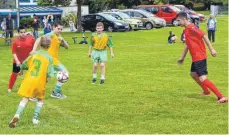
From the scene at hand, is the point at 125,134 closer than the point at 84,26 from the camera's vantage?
Yes

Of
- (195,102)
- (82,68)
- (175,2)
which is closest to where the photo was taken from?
(195,102)

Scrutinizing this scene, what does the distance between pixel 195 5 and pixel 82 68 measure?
255 ft

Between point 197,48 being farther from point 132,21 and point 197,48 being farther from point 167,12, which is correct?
point 167,12

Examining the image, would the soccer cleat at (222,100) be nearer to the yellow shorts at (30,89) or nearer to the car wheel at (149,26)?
the yellow shorts at (30,89)

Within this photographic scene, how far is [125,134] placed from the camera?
8055mm

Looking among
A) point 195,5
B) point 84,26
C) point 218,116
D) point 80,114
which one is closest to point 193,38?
point 218,116

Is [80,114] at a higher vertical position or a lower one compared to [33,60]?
lower

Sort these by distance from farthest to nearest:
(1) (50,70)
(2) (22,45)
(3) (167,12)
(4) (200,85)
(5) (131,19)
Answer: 1. (3) (167,12)
2. (5) (131,19)
3. (2) (22,45)
4. (4) (200,85)
5. (1) (50,70)

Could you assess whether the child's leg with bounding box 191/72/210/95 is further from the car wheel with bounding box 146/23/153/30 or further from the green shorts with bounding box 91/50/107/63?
the car wheel with bounding box 146/23/153/30

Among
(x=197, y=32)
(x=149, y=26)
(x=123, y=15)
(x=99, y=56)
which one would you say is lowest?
(x=99, y=56)

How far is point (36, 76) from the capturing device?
8.75 m

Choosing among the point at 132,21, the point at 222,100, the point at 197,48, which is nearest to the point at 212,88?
the point at 222,100

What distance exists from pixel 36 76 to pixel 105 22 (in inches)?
1353

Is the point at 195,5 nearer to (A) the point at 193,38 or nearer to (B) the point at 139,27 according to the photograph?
(B) the point at 139,27
